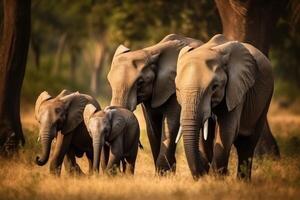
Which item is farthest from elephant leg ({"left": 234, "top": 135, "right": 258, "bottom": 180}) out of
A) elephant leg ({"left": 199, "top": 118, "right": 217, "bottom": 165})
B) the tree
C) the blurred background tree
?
the tree

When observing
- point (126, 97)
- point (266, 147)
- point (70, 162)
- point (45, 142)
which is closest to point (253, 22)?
point (266, 147)

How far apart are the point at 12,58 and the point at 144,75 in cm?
448

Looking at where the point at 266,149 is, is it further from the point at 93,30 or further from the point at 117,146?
the point at 93,30

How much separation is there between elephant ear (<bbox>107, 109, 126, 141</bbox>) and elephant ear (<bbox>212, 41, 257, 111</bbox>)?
160cm

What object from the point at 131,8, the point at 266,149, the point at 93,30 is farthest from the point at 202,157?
the point at 93,30

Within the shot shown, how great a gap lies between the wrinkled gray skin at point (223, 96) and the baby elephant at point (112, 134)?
98cm

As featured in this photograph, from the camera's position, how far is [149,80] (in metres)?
13.4

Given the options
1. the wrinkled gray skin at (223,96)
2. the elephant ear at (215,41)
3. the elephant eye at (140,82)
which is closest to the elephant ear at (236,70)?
the wrinkled gray skin at (223,96)

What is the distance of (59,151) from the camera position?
44.3 ft

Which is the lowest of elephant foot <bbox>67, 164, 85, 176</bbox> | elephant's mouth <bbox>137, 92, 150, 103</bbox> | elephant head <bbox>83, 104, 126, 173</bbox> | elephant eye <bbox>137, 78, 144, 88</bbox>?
elephant foot <bbox>67, 164, 85, 176</bbox>

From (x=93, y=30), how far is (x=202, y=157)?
119 feet

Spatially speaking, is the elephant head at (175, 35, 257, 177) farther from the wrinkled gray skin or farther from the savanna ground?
the savanna ground

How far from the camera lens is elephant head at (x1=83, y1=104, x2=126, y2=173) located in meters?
12.5

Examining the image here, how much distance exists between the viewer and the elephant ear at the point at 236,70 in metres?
12.2
